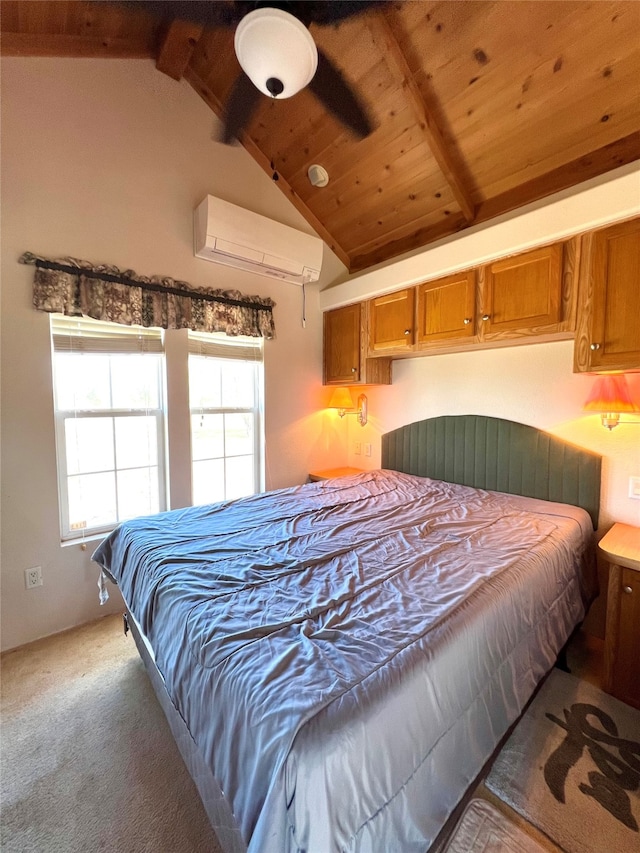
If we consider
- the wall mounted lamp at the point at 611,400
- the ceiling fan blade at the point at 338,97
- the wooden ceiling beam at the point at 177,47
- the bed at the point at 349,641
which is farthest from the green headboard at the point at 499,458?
the wooden ceiling beam at the point at 177,47

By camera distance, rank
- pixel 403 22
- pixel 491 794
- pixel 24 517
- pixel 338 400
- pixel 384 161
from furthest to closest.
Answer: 1. pixel 338 400
2. pixel 384 161
3. pixel 24 517
4. pixel 403 22
5. pixel 491 794

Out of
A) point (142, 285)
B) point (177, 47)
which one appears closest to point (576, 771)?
point (142, 285)

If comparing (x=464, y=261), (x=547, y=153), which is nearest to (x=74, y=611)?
(x=464, y=261)

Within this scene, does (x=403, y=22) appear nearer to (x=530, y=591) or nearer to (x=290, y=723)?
(x=530, y=591)

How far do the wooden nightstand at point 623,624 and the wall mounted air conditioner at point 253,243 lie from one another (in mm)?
2843

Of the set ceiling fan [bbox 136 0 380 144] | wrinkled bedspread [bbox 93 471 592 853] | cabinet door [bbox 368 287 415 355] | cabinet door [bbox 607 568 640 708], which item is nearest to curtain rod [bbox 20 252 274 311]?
cabinet door [bbox 368 287 415 355]

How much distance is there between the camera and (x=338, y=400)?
3447mm

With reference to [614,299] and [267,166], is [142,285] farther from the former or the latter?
[614,299]

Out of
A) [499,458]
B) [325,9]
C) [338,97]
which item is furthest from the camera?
[499,458]

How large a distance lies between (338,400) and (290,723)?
281 centimetres

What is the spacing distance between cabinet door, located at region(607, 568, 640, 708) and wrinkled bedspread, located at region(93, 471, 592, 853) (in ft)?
0.66

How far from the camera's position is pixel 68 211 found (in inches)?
87.6

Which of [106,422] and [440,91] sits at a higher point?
[440,91]

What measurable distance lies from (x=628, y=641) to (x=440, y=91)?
314cm
